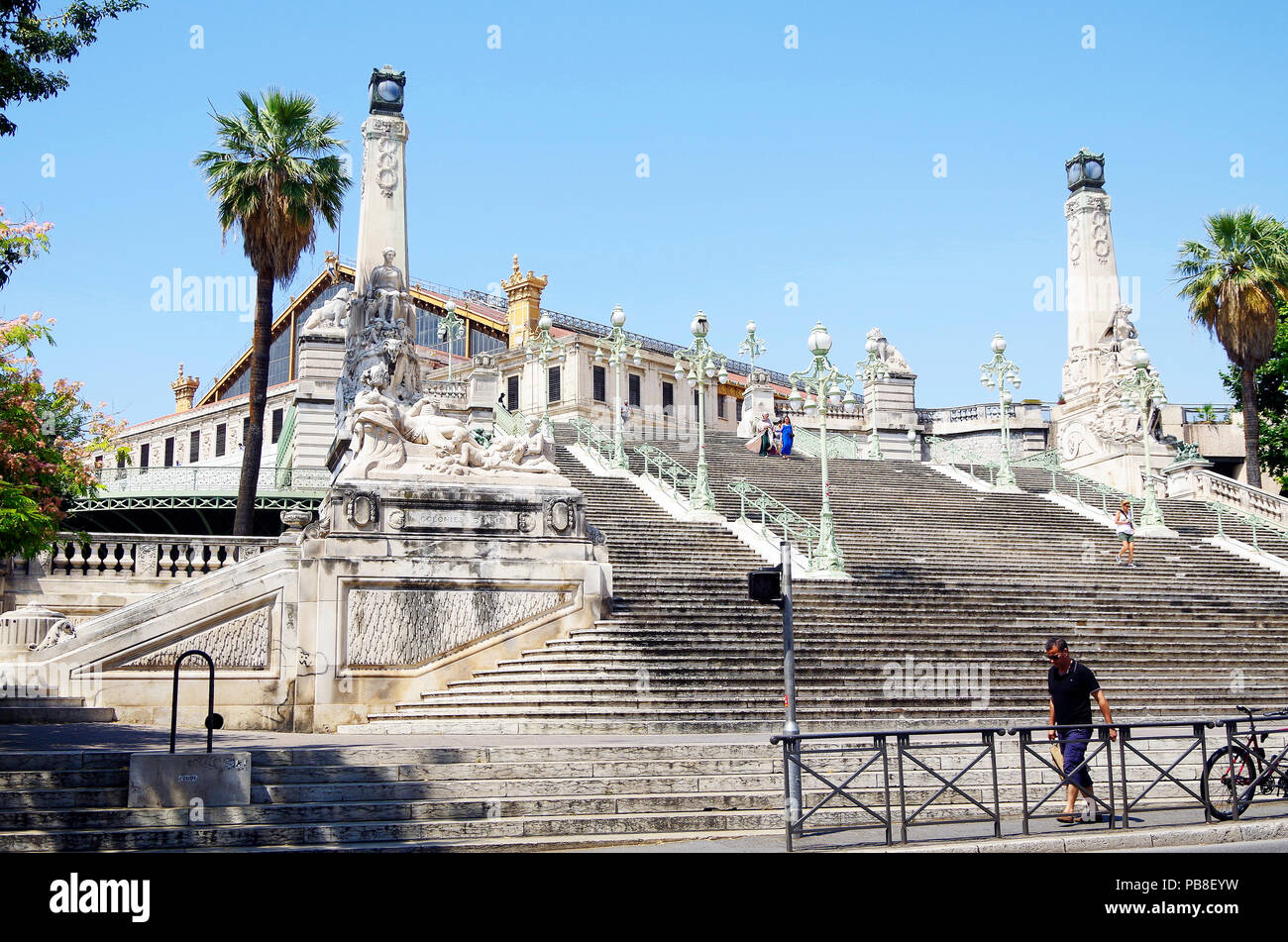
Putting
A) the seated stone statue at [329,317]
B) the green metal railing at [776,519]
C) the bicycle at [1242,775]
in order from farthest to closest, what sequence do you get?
the seated stone statue at [329,317], the green metal railing at [776,519], the bicycle at [1242,775]

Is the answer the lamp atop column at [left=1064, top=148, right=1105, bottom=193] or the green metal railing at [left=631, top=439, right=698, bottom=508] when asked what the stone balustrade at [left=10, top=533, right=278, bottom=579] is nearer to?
the green metal railing at [left=631, top=439, right=698, bottom=508]

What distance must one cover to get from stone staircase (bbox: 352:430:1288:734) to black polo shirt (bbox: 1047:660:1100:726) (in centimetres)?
518

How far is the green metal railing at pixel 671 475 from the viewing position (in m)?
27.8

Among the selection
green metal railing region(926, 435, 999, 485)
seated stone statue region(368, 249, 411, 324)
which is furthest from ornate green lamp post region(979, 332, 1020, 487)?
seated stone statue region(368, 249, 411, 324)

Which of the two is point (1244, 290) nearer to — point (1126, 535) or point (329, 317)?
point (1126, 535)

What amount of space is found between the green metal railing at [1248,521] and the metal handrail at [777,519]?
10.6m

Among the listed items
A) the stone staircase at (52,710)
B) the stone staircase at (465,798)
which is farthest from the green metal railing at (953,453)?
the stone staircase at (52,710)

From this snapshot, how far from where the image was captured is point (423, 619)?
1789cm

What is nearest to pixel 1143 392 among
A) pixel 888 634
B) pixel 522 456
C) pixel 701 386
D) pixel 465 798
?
pixel 701 386

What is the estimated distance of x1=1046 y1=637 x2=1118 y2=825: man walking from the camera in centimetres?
1129

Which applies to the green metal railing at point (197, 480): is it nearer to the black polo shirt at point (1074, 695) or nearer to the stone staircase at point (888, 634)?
the stone staircase at point (888, 634)

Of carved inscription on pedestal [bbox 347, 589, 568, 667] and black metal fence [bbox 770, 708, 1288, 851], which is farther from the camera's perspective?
carved inscription on pedestal [bbox 347, 589, 568, 667]

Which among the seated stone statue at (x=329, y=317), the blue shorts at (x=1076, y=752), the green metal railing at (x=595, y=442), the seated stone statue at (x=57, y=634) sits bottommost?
the blue shorts at (x=1076, y=752)
